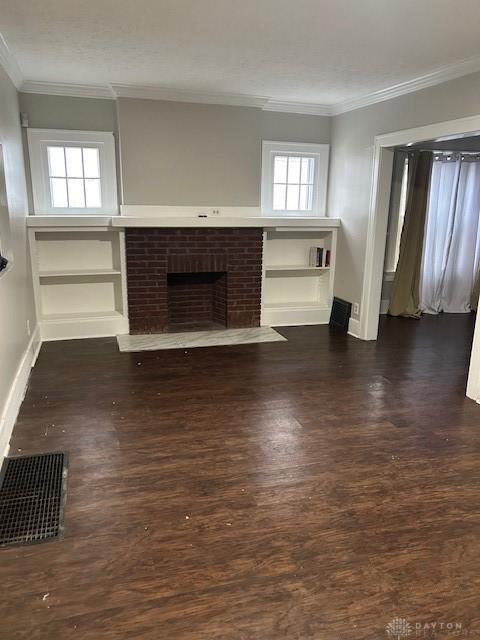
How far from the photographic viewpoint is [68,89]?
468cm

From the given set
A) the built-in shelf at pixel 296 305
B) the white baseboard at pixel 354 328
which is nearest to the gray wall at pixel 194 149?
the built-in shelf at pixel 296 305

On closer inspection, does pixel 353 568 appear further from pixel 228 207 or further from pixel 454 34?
pixel 228 207

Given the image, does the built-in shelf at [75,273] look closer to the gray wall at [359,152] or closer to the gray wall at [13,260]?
the gray wall at [13,260]

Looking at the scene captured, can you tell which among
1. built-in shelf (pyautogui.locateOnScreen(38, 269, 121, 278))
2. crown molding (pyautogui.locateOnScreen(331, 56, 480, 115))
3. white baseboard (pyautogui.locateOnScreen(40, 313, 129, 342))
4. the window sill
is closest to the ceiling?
crown molding (pyautogui.locateOnScreen(331, 56, 480, 115))

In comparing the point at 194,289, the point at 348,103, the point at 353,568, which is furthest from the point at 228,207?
the point at 353,568

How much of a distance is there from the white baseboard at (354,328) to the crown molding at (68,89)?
3.50 metres

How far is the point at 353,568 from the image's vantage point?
1.92m

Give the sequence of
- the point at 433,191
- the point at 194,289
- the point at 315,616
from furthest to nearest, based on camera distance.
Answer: the point at 433,191
the point at 194,289
the point at 315,616

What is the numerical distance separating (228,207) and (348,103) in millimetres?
1701

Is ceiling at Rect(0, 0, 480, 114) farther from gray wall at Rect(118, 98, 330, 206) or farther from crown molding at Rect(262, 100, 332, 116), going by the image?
crown molding at Rect(262, 100, 332, 116)

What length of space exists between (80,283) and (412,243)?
407cm

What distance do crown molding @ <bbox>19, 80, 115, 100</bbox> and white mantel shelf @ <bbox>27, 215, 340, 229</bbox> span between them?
48.5 inches

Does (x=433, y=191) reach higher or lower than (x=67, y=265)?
higher

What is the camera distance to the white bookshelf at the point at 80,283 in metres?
4.92
